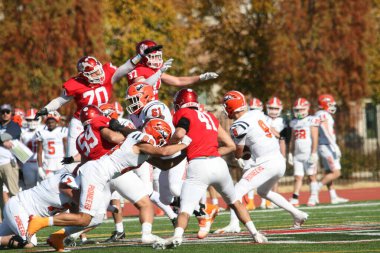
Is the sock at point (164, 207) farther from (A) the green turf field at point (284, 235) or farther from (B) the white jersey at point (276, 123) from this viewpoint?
(B) the white jersey at point (276, 123)

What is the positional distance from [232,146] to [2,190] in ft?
22.5

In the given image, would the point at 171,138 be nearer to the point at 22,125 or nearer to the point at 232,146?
the point at 232,146

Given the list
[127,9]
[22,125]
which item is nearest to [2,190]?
[22,125]

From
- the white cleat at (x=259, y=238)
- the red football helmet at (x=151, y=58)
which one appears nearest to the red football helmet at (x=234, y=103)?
the red football helmet at (x=151, y=58)

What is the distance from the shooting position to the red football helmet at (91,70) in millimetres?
14211

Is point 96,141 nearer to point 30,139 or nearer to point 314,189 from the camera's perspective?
point 30,139

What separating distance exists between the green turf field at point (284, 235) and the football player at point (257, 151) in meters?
0.56

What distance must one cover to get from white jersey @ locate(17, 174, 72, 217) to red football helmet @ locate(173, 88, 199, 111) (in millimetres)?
1669

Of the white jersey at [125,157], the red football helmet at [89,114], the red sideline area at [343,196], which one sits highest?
the red football helmet at [89,114]

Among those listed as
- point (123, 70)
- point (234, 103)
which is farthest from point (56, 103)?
point (234, 103)

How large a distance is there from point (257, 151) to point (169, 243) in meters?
2.99

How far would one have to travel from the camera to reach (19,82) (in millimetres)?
27359

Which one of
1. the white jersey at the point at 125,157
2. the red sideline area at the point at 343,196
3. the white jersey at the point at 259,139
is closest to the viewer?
the white jersey at the point at 125,157

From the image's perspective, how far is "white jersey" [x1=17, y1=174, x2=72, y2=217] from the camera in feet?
42.0
